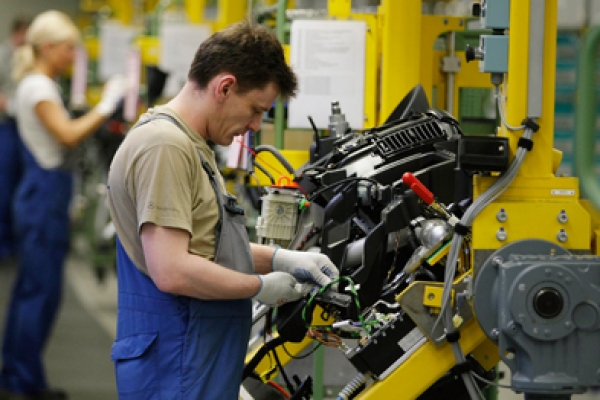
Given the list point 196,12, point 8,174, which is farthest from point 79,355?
point 196,12

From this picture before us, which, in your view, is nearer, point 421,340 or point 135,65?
point 421,340

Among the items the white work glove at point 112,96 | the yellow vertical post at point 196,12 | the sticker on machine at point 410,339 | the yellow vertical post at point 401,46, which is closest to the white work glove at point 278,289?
the sticker on machine at point 410,339

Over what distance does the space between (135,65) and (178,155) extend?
14.9ft

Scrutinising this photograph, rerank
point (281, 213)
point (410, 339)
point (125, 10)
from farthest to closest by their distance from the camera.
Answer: point (125, 10) < point (281, 213) < point (410, 339)

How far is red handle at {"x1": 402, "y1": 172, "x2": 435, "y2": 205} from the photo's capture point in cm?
292

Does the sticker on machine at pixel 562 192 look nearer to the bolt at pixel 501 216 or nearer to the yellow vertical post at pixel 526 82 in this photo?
the yellow vertical post at pixel 526 82

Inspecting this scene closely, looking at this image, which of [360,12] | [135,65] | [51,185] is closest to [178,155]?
[360,12]

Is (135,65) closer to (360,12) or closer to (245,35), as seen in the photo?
(360,12)

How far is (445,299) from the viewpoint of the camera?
2914mm

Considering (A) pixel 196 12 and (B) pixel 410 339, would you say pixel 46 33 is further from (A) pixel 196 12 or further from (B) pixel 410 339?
(B) pixel 410 339

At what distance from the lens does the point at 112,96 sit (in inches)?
251

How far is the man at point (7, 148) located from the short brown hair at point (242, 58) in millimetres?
4247

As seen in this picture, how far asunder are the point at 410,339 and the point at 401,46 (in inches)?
69.7

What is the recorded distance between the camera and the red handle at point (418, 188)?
115 inches
